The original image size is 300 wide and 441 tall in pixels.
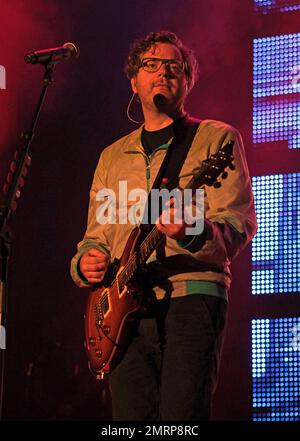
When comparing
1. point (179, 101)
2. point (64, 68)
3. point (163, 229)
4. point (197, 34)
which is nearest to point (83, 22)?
point (64, 68)

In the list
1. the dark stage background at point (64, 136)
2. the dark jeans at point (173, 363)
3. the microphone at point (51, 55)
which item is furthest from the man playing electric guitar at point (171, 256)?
the dark stage background at point (64, 136)

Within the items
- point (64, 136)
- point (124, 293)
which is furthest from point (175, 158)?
point (64, 136)

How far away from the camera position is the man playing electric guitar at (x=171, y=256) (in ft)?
10.4

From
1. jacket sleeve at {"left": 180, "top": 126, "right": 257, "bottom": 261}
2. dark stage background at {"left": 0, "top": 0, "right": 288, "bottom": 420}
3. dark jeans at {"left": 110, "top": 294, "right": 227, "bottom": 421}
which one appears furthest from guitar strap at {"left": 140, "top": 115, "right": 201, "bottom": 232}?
dark stage background at {"left": 0, "top": 0, "right": 288, "bottom": 420}

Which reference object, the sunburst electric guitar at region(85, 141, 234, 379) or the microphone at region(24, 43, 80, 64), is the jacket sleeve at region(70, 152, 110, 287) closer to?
the sunburst electric guitar at region(85, 141, 234, 379)

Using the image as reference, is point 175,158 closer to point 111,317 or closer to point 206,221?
point 206,221

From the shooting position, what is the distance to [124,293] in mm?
3467

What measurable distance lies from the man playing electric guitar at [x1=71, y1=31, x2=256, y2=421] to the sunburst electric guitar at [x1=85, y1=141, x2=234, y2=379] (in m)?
0.04

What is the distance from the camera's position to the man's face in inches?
148

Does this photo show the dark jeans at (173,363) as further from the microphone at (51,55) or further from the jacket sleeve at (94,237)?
the microphone at (51,55)

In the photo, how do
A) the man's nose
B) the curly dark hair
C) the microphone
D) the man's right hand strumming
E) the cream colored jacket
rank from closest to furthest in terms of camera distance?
the cream colored jacket → the man's right hand strumming → the microphone → the man's nose → the curly dark hair

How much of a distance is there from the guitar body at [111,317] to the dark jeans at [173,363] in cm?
6
